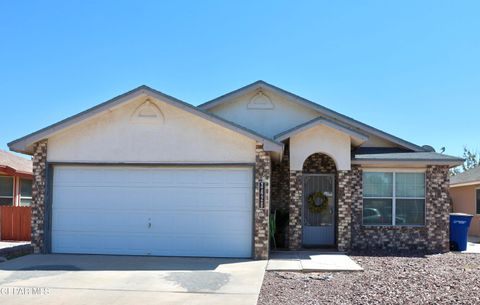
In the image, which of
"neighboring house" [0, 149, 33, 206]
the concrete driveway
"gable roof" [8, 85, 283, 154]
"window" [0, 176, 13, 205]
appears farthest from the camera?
"window" [0, 176, 13, 205]

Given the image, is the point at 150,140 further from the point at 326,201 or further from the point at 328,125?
the point at 326,201

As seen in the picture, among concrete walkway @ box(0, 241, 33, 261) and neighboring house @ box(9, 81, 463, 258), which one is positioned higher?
neighboring house @ box(9, 81, 463, 258)

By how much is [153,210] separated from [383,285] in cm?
616

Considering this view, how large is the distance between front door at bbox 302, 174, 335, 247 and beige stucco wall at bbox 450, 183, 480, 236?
32.5ft

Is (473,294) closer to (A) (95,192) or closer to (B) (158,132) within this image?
(B) (158,132)

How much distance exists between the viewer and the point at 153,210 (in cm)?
1298

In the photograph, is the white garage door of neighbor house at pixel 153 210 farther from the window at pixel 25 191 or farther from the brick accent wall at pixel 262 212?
the window at pixel 25 191

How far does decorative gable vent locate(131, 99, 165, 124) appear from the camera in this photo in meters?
13.0

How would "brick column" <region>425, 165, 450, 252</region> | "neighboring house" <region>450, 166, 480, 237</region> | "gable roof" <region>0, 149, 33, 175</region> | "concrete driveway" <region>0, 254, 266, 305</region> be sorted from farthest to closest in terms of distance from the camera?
"neighboring house" <region>450, 166, 480, 237</region> < "gable roof" <region>0, 149, 33, 175</region> < "brick column" <region>425, 165, 450, 252</region> < "concrete driveway" <region>0, 254, 266, 305</region>

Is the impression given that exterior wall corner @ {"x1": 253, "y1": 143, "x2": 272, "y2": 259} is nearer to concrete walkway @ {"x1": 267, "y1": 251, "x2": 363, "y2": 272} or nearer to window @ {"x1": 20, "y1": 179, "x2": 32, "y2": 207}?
concrete walkway @ {"x1": 267, "y1": 251, "x2": 363, "y2": 272}

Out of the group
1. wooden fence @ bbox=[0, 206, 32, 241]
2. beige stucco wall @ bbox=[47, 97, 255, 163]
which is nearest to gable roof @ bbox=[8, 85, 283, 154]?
beige stucco wall @ bbox=[47, 97, 255, 163]

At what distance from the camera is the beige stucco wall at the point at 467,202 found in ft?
74.2

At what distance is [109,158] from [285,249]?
570 centimetres

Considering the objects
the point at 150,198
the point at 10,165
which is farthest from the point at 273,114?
the point at 10,165
